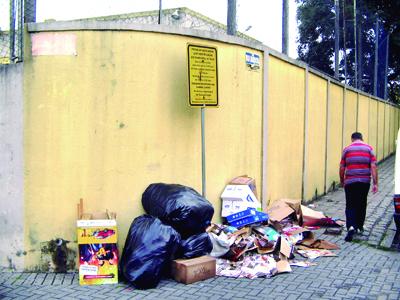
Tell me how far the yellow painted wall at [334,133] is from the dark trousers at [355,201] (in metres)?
4.21

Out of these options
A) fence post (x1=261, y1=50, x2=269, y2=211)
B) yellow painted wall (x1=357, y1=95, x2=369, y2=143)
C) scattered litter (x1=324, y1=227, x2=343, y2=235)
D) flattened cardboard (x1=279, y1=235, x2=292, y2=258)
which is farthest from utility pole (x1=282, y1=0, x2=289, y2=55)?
yellow painted wall (x1=357, y1=95, x2=369, y2=143)

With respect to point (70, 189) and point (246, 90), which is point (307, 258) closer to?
point (246, 90)

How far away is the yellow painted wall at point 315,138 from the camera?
9.98 metres

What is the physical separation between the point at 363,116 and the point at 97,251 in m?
13.8

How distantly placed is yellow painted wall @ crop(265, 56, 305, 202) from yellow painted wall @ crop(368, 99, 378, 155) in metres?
9.85

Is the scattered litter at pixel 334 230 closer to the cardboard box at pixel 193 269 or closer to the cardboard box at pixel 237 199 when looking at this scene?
the cardboard box at pixel 237 199

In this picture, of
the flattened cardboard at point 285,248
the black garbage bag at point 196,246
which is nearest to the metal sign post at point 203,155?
the black garbage bag at point 196,246

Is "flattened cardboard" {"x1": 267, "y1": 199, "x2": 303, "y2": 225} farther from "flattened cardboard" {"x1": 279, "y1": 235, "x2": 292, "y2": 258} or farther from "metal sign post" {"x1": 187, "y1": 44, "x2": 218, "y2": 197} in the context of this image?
"metal sign post" {"x1": 187, "y1": 44, "x2": 218, "y2": 197}

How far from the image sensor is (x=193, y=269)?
5016mm

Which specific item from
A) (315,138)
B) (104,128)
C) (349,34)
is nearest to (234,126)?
(104,128)

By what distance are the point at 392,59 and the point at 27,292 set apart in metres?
31.9

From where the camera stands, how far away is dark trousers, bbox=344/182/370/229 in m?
7.25

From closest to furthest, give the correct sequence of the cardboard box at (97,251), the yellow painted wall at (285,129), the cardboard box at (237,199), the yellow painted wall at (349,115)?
the cardboard box at (97,251) → the cardboard box at (237,199) → the yellow painted wall at (285,129) → the yellow painted wall at (349,115)

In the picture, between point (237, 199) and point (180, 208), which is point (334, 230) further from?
point (180, 208)
